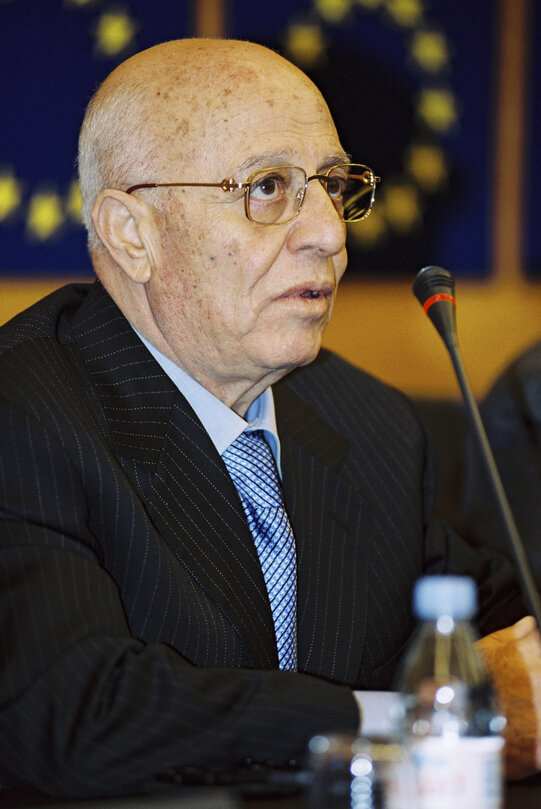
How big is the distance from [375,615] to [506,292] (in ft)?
7.29

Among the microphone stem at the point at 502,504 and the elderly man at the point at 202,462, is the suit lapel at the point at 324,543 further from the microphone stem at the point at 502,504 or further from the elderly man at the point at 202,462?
the microphone stem at the point at 502,504

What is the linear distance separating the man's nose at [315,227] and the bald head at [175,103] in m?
0.14

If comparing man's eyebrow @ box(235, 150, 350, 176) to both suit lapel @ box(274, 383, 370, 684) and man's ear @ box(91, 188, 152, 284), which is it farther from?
suit lapel @ box(274, 383, 370, 684)

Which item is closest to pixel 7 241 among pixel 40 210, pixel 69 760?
pixel 40 210

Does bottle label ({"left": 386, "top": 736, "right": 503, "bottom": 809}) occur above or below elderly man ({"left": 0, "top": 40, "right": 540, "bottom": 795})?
below

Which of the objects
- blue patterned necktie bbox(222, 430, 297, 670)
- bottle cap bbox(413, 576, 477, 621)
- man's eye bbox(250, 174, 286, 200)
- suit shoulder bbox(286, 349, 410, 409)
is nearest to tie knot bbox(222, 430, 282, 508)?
blue patterned necktie bbox(222, 430, 297, 670)

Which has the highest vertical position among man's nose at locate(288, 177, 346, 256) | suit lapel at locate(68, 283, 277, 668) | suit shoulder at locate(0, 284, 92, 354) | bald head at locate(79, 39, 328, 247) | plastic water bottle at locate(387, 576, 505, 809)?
bald head at locate(79, 39, 328, 247)

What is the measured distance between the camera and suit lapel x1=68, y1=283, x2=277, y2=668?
1.42 m

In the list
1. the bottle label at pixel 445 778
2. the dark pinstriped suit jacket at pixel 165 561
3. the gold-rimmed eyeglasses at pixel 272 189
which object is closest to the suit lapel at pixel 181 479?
the dark pinstriped suit jacket at pixel 165 561

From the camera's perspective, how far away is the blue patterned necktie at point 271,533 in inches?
59.9

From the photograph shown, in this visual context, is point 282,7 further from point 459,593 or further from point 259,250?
point 459,593

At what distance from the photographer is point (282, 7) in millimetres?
3359

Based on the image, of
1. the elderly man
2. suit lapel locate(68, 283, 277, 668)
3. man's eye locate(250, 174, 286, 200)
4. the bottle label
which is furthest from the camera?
man's eye locate(250, 174, 286, 200)

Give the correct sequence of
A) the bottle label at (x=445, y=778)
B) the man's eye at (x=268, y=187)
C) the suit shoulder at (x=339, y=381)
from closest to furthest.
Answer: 1. the bottle label at (x=445, y=778)
2. the man's eye at (x=268, y=187)
3. the suit shoulder at (x=339, y=381)
